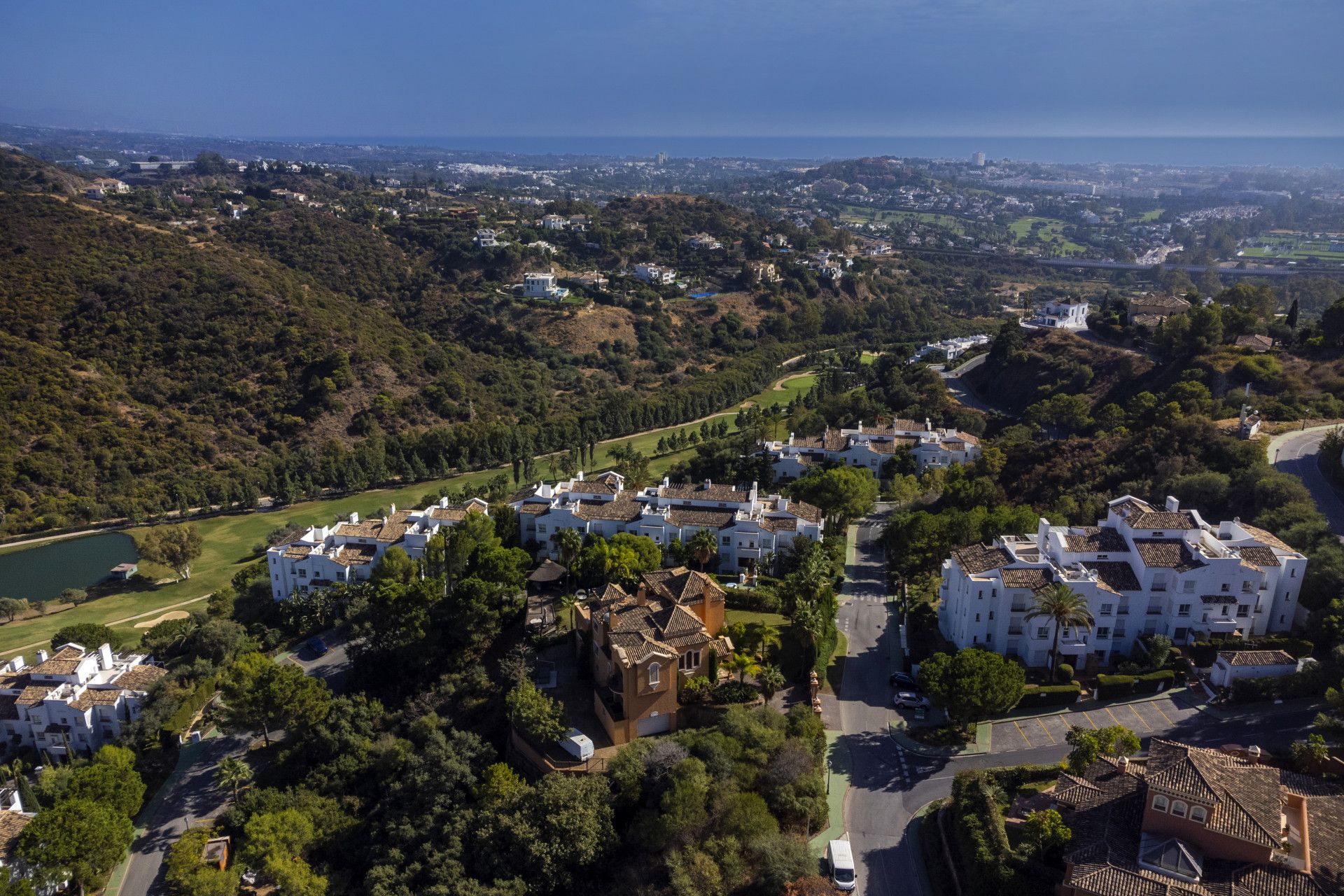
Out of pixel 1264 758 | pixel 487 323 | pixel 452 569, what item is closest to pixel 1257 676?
pixel 1264 758

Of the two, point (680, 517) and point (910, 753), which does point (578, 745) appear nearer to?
point (910, 753)

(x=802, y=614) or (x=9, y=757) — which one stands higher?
(x=802, y=614)

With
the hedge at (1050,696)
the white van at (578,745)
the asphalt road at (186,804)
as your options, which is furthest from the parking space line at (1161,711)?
the asphalt road at (186,804)

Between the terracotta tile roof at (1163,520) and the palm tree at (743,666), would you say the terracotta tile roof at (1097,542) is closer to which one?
the terracotta tile roof at (1163,520)

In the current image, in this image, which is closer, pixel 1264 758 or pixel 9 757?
pixel 1264 758

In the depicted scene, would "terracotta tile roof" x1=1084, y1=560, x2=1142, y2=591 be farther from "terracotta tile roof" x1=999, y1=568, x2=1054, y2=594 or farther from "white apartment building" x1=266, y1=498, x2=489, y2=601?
"white apartment building" x1=266, y1=498, x2=489, y2=601

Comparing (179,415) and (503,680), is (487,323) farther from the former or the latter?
(503,680)
